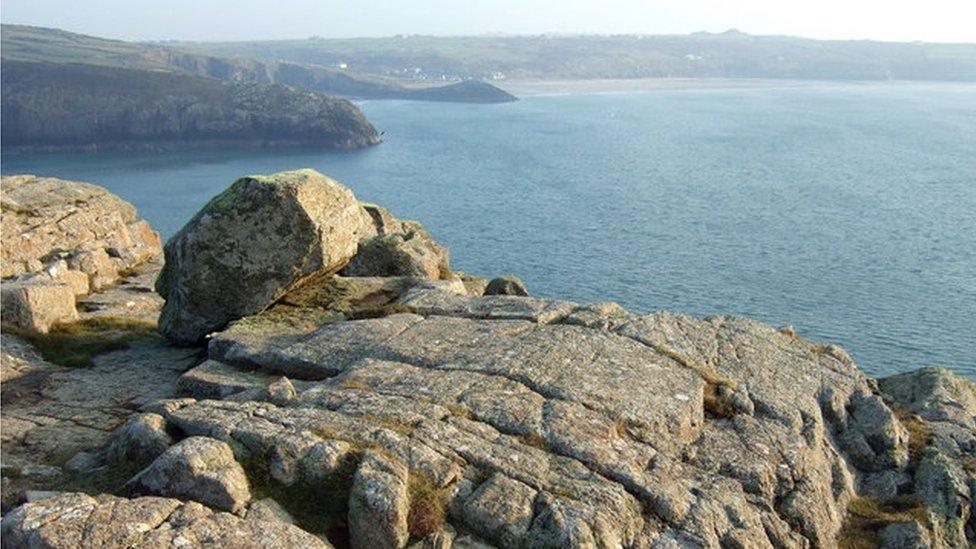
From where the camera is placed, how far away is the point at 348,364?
22.8 metres

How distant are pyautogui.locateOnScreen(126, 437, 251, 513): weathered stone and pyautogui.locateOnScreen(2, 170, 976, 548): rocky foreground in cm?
4

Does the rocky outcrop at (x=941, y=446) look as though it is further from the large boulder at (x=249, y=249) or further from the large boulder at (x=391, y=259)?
the large boulder at (x=249, y=249)

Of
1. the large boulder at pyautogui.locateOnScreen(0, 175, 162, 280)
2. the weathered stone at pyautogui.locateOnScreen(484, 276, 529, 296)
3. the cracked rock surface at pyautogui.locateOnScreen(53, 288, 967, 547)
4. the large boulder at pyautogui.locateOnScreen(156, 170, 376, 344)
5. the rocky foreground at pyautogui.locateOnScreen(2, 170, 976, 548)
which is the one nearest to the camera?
the rocky foreground at pyautogui.locateOnScreen(2, 170, 976, 548)

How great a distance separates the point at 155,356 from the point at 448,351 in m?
11.7

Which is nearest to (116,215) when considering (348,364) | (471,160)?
(348,364)

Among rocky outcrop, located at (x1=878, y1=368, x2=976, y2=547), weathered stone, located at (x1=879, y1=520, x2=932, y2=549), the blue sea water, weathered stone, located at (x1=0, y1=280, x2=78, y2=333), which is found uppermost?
weathered stone, located at (x1=0, y1=280, x2=78, y2=333)

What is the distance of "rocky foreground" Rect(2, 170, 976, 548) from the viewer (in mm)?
16125

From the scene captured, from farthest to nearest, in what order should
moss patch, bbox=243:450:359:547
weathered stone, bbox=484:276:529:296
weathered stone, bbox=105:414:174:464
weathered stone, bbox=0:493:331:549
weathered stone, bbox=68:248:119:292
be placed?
weathered stone, bbox=68:248:119:292
weathered stone, bbox=484:276:529:296
weathered stone, bbox=105:414:174:464
moss patch, bbox=243:450:359:547
weathered stone, bbox=0:493:331:549

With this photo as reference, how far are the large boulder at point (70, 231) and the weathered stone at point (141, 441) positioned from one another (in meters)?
22.5

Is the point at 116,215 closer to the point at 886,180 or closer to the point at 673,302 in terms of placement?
the point at 673,302

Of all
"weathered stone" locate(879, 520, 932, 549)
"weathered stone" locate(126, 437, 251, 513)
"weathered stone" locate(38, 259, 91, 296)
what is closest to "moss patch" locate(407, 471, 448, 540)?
"weathered stone" locate(126, 437, 251, 513)

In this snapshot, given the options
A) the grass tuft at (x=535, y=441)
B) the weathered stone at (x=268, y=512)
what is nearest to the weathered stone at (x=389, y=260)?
the grass tuft at (x=535, y=441)

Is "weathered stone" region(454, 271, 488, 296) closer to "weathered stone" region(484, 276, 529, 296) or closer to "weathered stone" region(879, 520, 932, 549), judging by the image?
"weathered stone" region(484, 276, 529, 296)

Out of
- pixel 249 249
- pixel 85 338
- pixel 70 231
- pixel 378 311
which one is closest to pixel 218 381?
pixel 378 311
